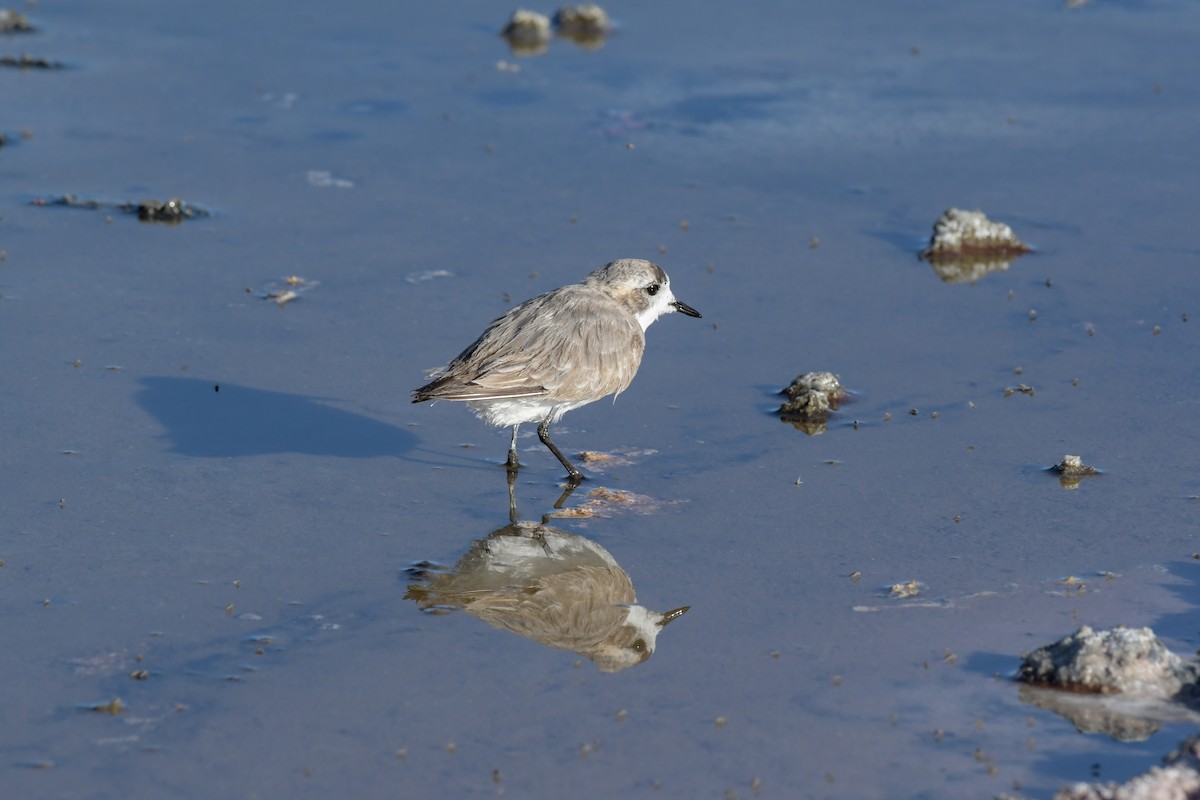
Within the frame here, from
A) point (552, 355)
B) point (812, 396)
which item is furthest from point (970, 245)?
point (552, 355)

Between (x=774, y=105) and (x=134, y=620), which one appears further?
(x=774, y=105)

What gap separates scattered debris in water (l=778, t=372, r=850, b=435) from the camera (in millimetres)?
9930

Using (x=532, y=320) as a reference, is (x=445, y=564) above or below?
below

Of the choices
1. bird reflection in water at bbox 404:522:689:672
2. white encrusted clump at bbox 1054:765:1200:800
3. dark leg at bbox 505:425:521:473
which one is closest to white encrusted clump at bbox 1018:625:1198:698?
white encrusted clump at bbox 1054:765:1200:800

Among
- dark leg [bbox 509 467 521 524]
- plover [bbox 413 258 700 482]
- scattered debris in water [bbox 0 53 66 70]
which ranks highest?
scattered debris in water [bbox 0 53 66 70]

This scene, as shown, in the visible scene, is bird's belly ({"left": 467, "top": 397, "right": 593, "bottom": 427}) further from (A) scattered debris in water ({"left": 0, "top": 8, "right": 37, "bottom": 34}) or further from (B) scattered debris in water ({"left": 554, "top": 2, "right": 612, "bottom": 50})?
(A) scattered debris in water ({"left": 0, "top": 8, "right": 37, "bottom": 34})

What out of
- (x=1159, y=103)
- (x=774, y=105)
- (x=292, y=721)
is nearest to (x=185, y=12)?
(x=774, y=105)

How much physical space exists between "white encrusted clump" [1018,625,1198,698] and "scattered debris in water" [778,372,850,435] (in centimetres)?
314

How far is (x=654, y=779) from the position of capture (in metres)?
6.41

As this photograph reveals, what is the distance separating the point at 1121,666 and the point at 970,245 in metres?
5.95

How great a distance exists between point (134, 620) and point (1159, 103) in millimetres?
11014

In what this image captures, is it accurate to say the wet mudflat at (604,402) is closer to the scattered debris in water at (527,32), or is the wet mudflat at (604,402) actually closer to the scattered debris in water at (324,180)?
the scattered debris in water at (324,180)

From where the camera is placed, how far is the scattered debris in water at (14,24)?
16250 mm

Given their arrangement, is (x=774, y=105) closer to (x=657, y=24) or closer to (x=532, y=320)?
(x=657, y=24)
